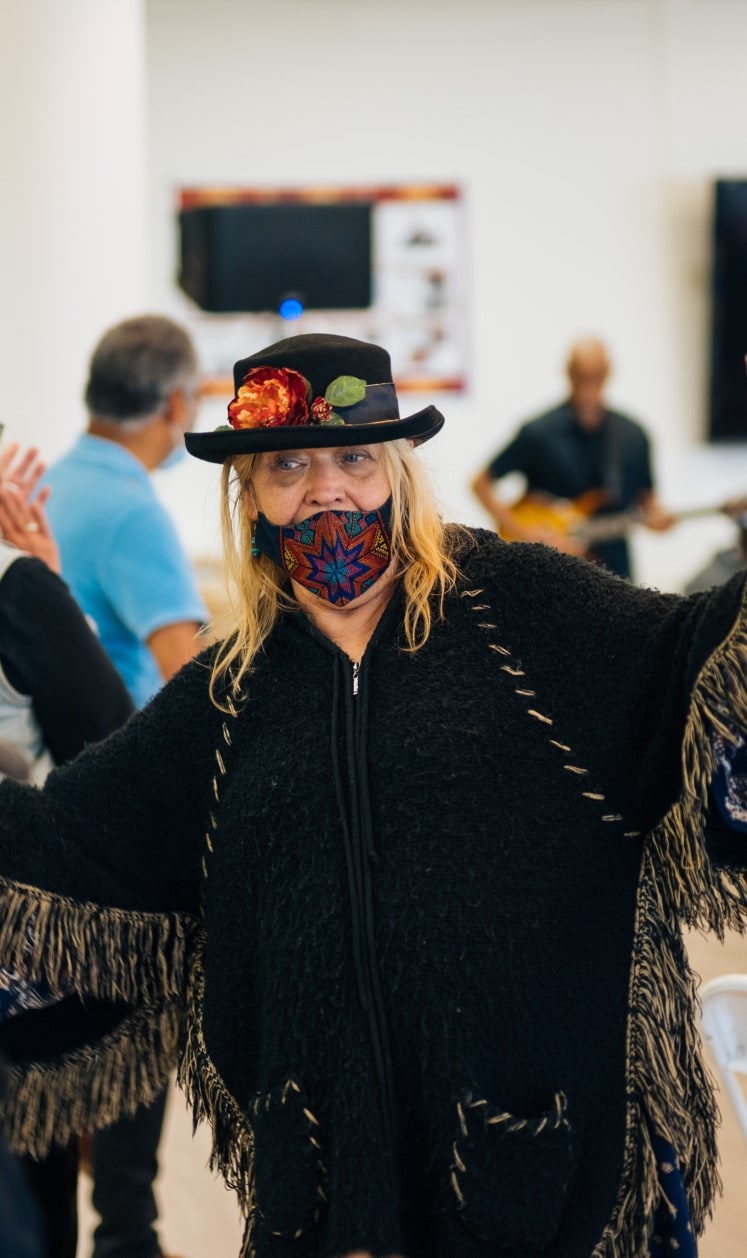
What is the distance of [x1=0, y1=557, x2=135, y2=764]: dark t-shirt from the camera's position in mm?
1929

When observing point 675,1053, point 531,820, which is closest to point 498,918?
point 531,820

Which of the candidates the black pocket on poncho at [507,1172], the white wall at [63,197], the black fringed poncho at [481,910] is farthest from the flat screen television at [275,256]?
the black pocket on poncho at [507,1172]

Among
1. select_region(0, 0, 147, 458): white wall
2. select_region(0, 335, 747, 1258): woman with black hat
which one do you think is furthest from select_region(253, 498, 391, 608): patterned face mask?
select_region(0, 0, 147, 458): white wall

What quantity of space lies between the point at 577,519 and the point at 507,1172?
4.66 metres

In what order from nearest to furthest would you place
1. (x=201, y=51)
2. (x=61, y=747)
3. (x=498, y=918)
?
(x=498, y=918)
(x=61, y=747)
(x=201, y=51)

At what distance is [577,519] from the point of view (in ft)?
19.4

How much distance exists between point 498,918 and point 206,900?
0.37 metres

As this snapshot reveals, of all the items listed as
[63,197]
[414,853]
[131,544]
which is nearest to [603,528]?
[63,197]

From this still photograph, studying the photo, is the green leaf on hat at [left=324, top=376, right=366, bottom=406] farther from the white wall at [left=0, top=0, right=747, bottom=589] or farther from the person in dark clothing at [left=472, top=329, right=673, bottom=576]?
the white wall at [left=0, top=0, right=747, bottom=589]

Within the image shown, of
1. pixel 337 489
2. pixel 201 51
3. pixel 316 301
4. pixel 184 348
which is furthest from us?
pixel 201 51

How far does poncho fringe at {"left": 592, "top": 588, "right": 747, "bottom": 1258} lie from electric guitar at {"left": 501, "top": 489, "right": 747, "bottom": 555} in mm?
4395

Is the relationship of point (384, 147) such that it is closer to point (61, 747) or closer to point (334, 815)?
point (61, 747)

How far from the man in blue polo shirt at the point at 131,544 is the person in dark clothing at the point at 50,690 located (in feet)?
1.21

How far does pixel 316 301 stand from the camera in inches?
178
